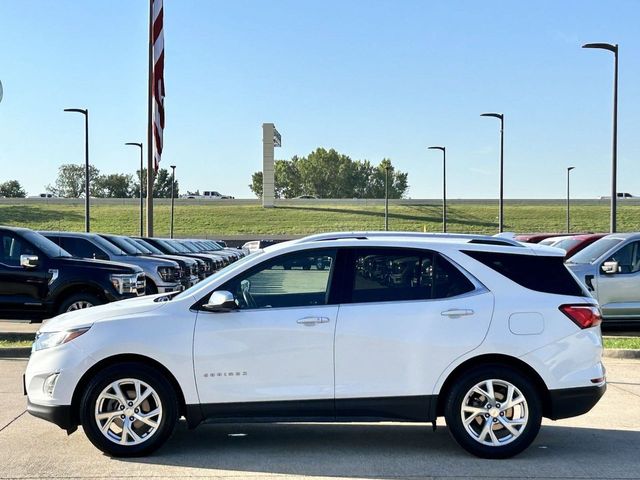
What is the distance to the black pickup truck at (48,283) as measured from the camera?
11625mm

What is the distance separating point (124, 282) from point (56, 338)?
6.16m

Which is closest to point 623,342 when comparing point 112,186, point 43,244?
point 43,244

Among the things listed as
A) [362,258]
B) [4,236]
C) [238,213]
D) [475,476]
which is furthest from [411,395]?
[238,213]

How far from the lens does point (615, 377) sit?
30.1 ft

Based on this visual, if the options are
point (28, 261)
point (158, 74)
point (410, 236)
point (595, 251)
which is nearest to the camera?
point (410, 236)

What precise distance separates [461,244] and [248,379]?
2027 mm

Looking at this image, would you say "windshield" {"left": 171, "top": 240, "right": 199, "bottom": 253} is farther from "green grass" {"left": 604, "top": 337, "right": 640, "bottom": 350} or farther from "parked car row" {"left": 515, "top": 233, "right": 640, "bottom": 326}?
"green grass" {"left": 604, "top": 337, "right": 640, "bottom": 350}

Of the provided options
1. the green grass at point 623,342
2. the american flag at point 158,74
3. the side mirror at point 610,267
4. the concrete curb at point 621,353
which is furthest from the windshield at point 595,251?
the american flag at point 158,74

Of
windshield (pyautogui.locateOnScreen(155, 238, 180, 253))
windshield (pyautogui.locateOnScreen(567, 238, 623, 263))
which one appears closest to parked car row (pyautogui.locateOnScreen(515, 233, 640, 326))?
windshield (pyautogui.locateOnScreen(567, 238, 623, 263))

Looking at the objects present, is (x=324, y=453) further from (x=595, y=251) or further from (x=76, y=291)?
(x=595, y=251)

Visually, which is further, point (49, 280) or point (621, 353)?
point (49, 280)

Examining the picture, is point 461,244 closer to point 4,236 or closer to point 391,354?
point 391,354

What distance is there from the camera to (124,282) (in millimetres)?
11812

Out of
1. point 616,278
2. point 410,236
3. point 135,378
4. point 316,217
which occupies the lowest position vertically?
point 135,378
